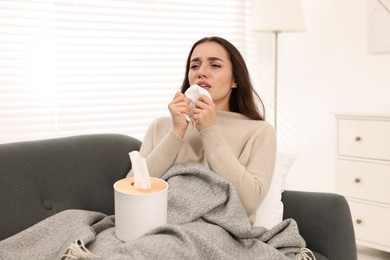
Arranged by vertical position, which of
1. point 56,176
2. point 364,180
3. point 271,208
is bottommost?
point 364,180

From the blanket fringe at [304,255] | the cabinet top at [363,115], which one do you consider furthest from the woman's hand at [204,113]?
the cabinet top at [363,115]

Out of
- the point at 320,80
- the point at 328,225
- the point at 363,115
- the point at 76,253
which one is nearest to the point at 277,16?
the point at 320,80

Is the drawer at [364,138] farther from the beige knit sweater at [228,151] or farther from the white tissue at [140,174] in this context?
the white tissue at [140,174]

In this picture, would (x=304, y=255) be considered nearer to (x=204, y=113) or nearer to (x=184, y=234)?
(x=184, y=234)

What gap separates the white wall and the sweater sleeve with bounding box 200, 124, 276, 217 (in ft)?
4.10

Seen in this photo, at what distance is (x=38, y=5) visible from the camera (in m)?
2.37

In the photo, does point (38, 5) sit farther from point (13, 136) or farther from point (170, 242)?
point (170, 242)

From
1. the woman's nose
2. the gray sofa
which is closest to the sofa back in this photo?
the gray sofa

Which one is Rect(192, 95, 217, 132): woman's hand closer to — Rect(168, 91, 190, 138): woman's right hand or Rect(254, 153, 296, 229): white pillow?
Rect(168, 91, 190, 138): woman's right hand

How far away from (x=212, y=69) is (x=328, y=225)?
2.30ft

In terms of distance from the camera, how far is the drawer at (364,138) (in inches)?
88.2

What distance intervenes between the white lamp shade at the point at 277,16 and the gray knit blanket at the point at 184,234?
1541mm

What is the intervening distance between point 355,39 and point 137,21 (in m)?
1.40

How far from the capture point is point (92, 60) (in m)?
2.55
